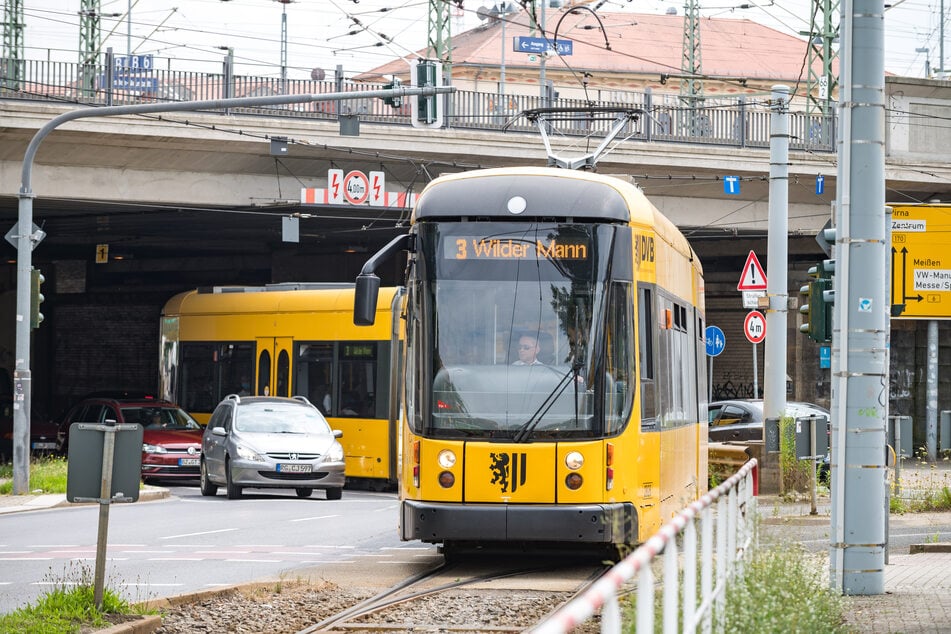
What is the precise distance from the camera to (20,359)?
24750 mm

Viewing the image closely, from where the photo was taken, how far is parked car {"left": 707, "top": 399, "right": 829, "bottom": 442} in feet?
90.6

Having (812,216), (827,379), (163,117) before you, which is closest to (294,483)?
(163,117)

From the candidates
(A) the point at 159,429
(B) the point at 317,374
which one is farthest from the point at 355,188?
(A) the point at 159,429

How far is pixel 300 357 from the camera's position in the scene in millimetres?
28719

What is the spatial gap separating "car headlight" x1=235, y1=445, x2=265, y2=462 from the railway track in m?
9.95

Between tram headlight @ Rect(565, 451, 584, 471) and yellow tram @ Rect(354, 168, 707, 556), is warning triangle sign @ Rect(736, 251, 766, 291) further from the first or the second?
tram headlight @ Rect(565, 451, 584, 471)

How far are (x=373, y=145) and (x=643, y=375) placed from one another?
2139cm

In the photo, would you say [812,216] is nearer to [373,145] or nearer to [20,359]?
[373,145]

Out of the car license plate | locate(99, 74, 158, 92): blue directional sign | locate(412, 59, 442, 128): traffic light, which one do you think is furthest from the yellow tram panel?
locate(99, 74, 158, 92): blue directional sign

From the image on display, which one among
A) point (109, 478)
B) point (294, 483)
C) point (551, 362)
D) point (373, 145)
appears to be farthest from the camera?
point (373, 145)

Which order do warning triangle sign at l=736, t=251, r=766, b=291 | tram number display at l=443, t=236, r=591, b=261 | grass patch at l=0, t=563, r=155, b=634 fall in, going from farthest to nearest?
warning triangle sign at l=736, t=251, r=766, b=291, tram number display at l=443, t=236, r=591, b=261, grass patch at l=0, t=563, r=155, b=634

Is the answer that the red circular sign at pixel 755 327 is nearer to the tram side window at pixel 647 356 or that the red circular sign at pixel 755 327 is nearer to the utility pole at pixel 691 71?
the utility pole at pixel 691 71

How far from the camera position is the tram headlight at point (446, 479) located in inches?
513

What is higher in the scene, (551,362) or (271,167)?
(271,167)
